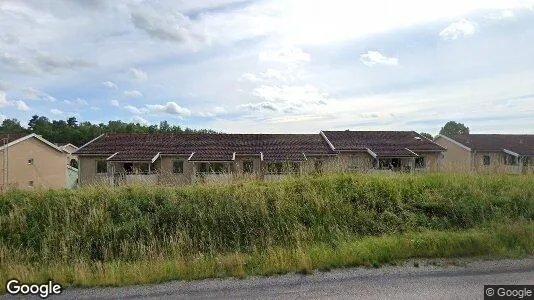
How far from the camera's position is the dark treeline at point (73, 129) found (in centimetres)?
7125

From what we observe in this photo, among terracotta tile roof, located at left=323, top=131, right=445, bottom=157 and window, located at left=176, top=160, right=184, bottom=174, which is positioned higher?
terracotta tile roof, located at left=323, top=131, right=445, bottom=157

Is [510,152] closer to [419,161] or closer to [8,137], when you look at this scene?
[419,161]

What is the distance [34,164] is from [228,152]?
19.9m

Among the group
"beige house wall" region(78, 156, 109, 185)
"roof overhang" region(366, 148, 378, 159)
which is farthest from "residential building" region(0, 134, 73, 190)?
"roof overhang" region(366, 148, 378, 159)

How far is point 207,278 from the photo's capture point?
5.54 metres

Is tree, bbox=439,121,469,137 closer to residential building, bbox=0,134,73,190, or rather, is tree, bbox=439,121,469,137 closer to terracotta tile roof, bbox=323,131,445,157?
terracotta tile roof, bbox=323,131,445,157

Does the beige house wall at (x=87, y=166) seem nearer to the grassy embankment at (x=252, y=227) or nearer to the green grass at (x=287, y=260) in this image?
the grassy embankment at (x=252, y=227)

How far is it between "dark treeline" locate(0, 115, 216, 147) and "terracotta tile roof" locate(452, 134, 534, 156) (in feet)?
130

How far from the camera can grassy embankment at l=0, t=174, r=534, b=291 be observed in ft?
19.9

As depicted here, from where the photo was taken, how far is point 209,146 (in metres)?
31.5

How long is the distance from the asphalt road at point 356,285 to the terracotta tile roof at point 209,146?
23.4 metres

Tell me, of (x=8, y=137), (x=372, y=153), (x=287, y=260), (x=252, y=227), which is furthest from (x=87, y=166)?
(x=287, y=260)

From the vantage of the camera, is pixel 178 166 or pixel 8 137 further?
pixel 8 137

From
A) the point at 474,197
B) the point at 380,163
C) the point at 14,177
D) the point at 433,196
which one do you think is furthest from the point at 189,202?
the point at 14,177
